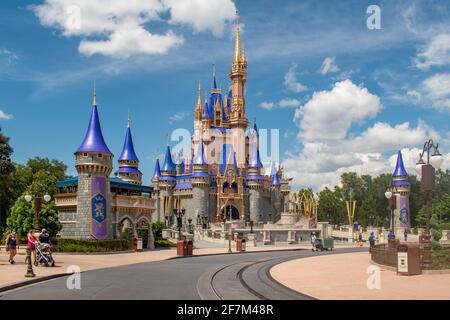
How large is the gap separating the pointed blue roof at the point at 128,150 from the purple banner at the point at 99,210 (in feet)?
95.7

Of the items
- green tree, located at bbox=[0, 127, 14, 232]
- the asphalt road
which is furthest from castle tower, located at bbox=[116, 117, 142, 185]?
the asphalt road

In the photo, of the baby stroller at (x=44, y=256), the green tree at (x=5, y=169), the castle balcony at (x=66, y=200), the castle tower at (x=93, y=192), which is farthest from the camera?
the green tree at (x=5, y=169)

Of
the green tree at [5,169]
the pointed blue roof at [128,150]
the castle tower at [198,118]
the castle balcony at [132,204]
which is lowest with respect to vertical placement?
the castle balcony at [132,204]

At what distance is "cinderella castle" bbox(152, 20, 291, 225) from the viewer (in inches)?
3546

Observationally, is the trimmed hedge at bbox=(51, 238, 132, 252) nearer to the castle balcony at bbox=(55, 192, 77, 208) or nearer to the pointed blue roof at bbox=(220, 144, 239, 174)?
the castle balcony at bbox=(55, 192, 77, 208)

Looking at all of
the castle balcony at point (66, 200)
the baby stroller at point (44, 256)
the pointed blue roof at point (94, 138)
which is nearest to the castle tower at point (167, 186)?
the castle balcony at point (66, 200)

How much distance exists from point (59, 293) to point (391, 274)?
11.6m

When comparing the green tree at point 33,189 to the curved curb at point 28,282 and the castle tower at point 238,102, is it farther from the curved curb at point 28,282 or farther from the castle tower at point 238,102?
the castle tower at point 238,102

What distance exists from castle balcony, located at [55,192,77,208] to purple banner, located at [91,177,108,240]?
3.35 metres

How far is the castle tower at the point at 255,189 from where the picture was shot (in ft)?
303

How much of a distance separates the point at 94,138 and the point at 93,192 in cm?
440
